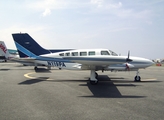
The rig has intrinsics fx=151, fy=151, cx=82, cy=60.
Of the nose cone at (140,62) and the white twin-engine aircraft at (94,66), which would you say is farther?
the nose cone at (140,62)

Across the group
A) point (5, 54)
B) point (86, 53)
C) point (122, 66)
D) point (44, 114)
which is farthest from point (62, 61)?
point (5, 54)

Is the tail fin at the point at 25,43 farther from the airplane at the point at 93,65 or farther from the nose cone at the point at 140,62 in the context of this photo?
the nose cone at the point at 140,62

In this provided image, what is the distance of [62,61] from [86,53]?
7.10ft

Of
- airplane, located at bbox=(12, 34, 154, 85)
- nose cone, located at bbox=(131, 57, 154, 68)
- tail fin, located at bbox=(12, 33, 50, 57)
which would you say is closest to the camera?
airplane, located at bbox=(12, 34, 154, 85)

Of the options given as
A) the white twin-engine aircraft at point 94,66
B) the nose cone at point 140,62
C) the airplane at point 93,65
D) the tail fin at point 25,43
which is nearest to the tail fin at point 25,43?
the tail fin at point 25,43

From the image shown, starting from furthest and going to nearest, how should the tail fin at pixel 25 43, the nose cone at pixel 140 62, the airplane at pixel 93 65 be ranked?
1. the tail fin at pixel 25 43
2. the nose cone at pixel 140 62
3. the airplane at pixel 93 65

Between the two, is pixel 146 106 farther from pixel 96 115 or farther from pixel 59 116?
pixel 59 116

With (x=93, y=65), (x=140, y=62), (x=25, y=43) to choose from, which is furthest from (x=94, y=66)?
(x=25, y=43)

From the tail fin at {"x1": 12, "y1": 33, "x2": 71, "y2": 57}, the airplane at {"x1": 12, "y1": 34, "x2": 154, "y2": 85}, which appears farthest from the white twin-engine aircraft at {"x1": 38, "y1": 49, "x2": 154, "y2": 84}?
the tail fin at {"x1": 12, "y1": 33, "x2": 71, "y2": 57}

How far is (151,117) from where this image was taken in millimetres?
4613

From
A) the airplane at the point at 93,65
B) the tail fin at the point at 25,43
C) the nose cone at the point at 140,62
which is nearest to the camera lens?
the airplane at the point at 93,65

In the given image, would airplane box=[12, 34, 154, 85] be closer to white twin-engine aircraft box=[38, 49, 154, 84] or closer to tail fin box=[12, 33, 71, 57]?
white twin-engine aircraft box=[38, 49, 154, 84]

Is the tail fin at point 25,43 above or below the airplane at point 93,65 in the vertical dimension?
above

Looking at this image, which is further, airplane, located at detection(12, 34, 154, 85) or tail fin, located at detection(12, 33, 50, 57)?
tail fin, located at detection(12, 33, 50, 57)
